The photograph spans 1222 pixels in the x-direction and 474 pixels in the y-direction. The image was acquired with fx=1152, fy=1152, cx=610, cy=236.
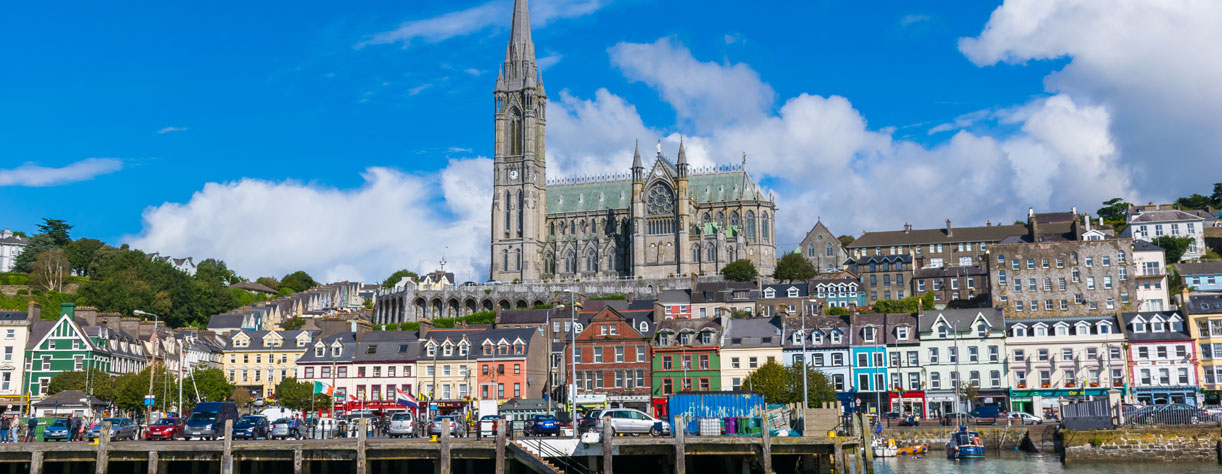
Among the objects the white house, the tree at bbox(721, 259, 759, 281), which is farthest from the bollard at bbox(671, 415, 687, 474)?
the tree at bbox(721, 259, 759, 281)

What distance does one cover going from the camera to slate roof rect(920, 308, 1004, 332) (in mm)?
75562

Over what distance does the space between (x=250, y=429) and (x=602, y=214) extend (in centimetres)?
11085

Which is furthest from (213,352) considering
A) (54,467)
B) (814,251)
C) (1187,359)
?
(814,251)

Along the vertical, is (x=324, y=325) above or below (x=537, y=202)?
below

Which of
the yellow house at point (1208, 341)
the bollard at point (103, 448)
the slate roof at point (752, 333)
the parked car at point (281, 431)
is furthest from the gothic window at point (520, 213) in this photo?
the bollard at point (103, 448)

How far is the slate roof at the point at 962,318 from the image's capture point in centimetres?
7556

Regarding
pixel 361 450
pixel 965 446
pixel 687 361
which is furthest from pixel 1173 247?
pixel 361 450

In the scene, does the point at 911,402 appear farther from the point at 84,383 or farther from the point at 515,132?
the point at 515,132

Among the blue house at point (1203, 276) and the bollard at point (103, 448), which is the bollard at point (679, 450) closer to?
the bollard at point (103, 448)

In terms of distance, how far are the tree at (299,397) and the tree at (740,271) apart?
5983 cm

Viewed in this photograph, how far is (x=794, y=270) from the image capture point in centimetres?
12494

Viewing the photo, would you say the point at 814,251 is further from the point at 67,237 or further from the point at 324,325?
the point at 67,237

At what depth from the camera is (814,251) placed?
146750 millimetres

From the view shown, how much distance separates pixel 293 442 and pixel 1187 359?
5638 cm
